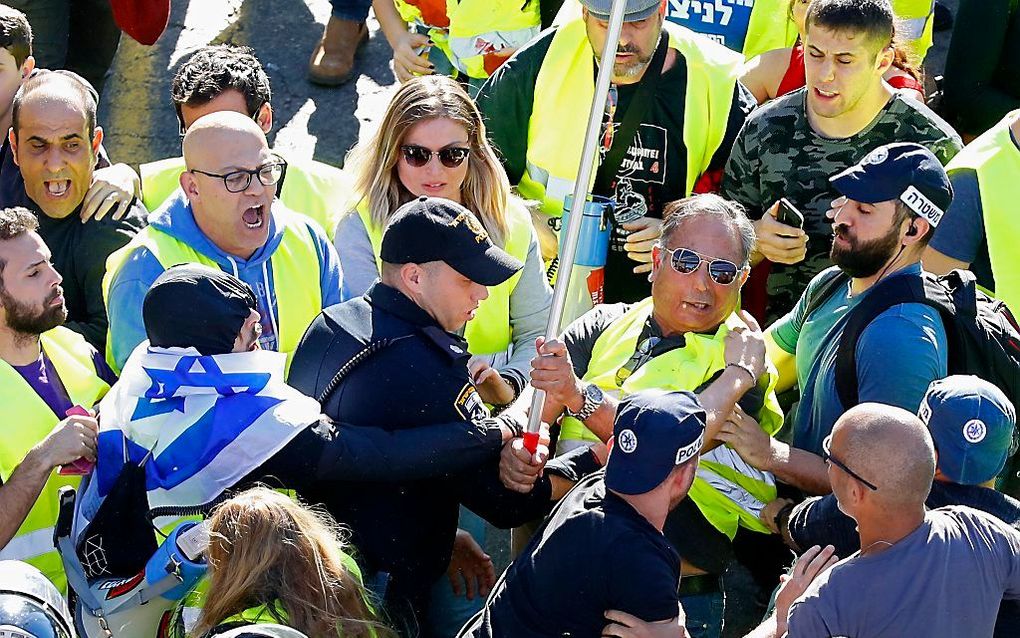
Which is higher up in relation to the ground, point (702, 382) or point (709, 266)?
point (709, 266)

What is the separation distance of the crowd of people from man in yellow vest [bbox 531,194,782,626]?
0.5 inches

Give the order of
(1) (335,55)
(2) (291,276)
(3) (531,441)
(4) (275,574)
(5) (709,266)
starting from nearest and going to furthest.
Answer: (4) (275,574)
(3) (531,441)
(5) (709,266)
(2) (291,276)
(1) (335,55)

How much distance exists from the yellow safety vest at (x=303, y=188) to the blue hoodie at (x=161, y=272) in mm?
484

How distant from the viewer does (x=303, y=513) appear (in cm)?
307

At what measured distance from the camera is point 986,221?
455cm

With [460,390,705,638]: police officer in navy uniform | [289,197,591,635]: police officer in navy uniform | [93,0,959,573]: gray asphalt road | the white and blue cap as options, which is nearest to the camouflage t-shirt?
the white and blue cap

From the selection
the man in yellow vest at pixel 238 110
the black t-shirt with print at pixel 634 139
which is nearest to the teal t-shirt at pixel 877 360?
the black t-shirt with print at pixel 634 139

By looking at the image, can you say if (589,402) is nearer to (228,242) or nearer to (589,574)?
(589,574)

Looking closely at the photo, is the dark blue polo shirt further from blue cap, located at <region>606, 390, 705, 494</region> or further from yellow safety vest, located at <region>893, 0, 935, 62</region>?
yellow safety vest, located at <region>893, 0, 935, 62</region>

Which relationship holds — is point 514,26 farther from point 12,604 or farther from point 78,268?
point 12,604

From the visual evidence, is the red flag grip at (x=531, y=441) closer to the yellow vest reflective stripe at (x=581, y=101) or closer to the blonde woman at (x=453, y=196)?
the blonde woman at (x=453, y=196)

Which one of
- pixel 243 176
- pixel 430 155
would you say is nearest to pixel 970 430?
pixel 430 155

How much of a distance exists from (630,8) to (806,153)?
0.83m

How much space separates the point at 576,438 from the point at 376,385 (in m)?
0.98
